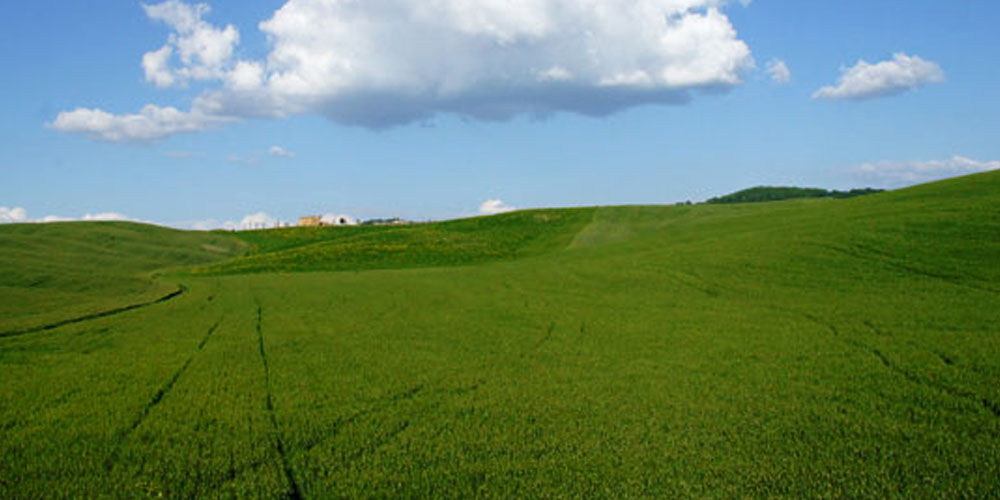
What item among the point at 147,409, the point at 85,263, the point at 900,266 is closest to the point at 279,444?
the point at 147,409

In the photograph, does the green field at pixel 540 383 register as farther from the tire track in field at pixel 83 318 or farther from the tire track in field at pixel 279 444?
the tire track in field at pixel 83 318

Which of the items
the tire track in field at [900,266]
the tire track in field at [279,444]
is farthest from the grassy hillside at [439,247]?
the tire track in field at [279,444]

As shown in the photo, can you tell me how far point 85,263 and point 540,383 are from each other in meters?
44.9

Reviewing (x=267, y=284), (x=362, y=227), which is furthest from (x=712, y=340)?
(x=362, y=227)

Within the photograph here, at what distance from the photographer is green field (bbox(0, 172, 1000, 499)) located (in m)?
7.63

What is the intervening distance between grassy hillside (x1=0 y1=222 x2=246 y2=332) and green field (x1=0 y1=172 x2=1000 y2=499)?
1.17 ft

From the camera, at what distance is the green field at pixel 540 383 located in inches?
301

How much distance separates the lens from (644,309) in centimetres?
2019

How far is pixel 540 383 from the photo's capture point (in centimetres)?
1166

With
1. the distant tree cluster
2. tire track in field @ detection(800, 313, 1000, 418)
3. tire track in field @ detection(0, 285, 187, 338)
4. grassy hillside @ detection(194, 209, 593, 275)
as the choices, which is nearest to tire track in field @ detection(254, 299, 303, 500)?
tire track in field @ detection(0, 285, 187, 338)

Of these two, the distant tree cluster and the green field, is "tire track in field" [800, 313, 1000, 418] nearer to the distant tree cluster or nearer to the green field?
the green field

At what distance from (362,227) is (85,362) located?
3011 inches

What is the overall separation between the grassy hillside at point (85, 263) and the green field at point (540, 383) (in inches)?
14.1

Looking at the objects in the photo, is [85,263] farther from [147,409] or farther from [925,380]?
[925,380]
